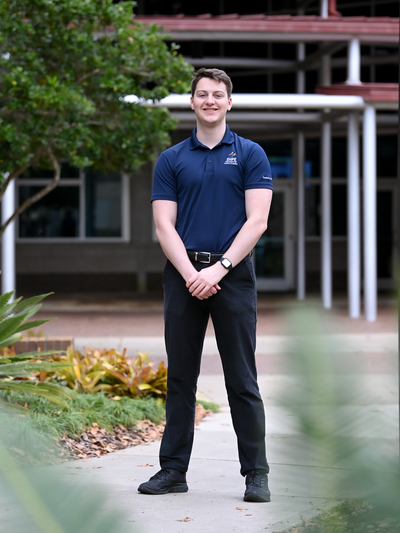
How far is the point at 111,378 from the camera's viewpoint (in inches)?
214

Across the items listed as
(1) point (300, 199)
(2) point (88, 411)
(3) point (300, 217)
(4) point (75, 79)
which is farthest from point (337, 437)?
(1) point (300, 199)

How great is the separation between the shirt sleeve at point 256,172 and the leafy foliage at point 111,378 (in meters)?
2.44

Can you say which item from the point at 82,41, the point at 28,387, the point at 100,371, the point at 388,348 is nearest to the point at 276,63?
the point at 82,41

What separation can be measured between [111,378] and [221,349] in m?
2.34

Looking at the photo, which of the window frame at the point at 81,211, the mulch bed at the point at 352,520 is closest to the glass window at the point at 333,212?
the window frame at the point at 81,211

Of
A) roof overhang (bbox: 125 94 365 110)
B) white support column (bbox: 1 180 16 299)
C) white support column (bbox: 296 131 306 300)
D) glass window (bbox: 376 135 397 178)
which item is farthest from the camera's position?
glass window (bbox: 376 135 397 178)

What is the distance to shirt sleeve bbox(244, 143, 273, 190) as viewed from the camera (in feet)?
10.7

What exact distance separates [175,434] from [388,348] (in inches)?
111

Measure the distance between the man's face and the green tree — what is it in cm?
382

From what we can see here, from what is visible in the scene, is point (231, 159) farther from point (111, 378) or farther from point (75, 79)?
point (75, 79)

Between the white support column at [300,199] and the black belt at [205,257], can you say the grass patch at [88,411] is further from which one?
the white support column at [300,199]

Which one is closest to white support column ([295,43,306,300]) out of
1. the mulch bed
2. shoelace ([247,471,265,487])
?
shoelace ([247,471,265,487])

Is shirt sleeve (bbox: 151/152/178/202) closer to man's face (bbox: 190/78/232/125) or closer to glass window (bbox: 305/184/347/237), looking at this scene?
man's face (bbox: 190/78/232/125)

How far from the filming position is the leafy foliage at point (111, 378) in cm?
527
